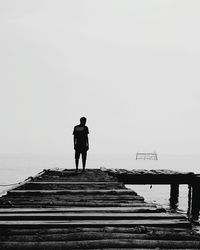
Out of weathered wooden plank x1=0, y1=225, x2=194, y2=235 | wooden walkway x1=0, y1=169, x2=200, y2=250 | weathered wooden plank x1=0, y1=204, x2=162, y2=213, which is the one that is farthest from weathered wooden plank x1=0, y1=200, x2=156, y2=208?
weathered wooden plank x1=0, y1=225, x2=194, y2=235

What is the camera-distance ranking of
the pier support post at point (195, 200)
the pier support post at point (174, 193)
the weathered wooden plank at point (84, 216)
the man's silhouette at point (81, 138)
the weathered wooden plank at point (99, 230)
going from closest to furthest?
the weathered wooden plank at point (99, 230)
the weathered wooden plank at point (84, 216)
the man's silhouette at point (81, 138)
the pier support post at point (195, 200)
the pier support post at point (174, 193)

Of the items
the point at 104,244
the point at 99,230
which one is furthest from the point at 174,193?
the point at 104,244

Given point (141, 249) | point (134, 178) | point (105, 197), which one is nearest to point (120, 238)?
point (141, 249)

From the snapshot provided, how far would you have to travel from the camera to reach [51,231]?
166 inches

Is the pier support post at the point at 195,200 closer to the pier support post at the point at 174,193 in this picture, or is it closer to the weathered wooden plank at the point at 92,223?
the pier support post at the point at 174,193

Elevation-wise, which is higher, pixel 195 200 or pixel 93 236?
pixel 93 236

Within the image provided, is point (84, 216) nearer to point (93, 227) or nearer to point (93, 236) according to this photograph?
point (93, 227)

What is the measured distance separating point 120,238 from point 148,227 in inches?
25.5

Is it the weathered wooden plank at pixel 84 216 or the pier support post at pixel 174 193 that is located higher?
the weathered wooden plank at pixel 84 216

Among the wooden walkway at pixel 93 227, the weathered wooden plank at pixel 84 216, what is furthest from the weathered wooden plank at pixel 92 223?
the weathered wooden plank at pixel 84 216

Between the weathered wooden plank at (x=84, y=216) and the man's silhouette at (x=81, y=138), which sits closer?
the weathered wooden plank at (x=84, y=216)

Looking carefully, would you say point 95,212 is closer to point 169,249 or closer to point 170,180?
point 169,249

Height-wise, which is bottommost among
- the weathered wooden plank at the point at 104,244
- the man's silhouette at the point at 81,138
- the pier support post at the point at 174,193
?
the pier support post at the point at 174,193

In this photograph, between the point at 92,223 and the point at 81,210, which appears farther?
the point at 81,210
